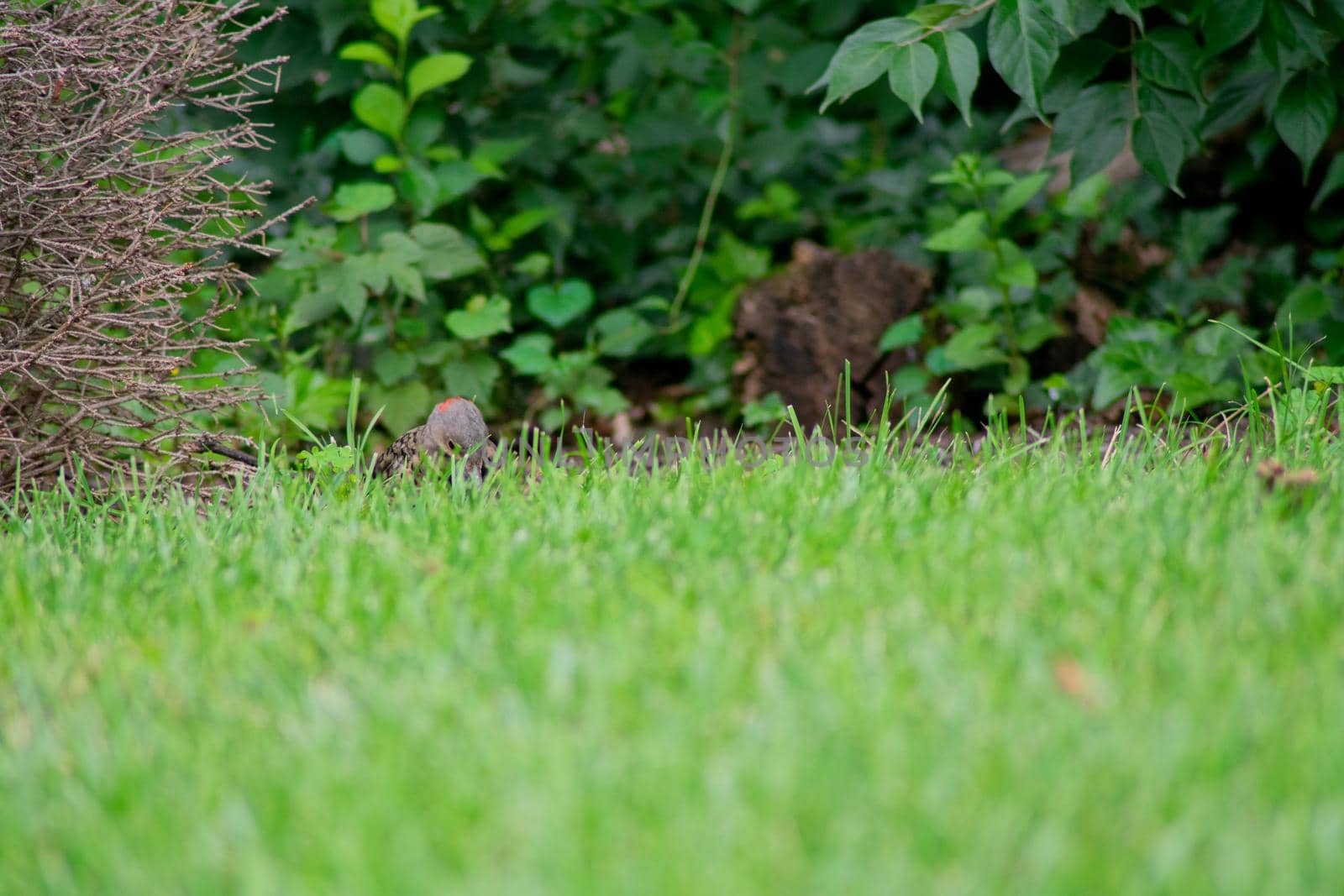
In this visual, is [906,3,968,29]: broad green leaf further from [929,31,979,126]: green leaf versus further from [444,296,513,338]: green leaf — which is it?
[444,296,513,338]: green leaf

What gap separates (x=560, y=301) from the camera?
483cm

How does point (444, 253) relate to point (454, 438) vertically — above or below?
above

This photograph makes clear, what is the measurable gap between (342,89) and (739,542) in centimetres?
329

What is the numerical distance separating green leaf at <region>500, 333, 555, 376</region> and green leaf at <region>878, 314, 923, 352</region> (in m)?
1.21

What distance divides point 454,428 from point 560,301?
1718 mm

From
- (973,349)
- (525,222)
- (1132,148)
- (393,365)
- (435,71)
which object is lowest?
(393,365)

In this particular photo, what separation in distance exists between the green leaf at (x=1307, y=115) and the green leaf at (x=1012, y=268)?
3.16 feet

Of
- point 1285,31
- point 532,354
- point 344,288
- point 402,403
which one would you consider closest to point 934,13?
point 1285,31

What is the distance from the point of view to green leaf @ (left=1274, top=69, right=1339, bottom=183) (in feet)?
11.3

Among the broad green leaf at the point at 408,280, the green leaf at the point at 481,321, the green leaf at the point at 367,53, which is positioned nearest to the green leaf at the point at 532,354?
the green leaf at the point at 481,321

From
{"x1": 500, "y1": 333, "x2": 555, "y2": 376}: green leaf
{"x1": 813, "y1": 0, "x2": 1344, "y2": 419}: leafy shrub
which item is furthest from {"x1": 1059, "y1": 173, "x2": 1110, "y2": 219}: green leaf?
{"x1": 500, "y1": 333, "x2": 555, "y2": 376}: green leaf

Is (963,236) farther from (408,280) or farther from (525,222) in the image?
(408,280)

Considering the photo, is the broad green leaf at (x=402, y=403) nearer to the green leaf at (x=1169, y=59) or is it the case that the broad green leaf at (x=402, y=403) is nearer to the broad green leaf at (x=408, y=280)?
the broad green leaf at (x=408, y=280)

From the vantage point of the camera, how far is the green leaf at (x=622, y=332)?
4840 millimetres
